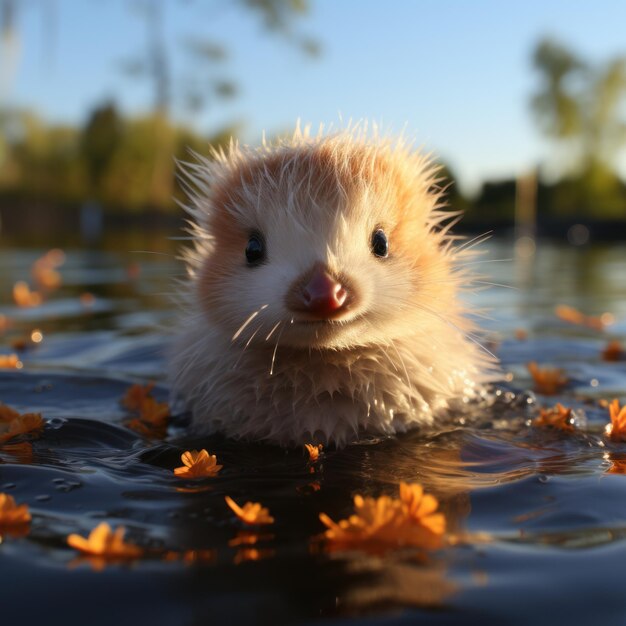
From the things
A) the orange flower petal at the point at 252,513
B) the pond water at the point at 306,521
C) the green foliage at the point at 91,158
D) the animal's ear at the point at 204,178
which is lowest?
the pond water at the point at 306,521

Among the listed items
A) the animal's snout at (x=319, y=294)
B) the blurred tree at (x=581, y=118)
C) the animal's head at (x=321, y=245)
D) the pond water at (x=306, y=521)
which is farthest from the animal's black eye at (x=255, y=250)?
the blurred tree at (x=581, y=118)

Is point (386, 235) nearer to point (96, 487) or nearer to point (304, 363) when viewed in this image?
point (304, 363)

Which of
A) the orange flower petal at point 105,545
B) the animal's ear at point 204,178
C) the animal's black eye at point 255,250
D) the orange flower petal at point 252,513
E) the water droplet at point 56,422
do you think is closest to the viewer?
the orange flower petal at point 105,545

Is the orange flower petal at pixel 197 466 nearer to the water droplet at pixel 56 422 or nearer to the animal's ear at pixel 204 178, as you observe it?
the water droplet at pixel 56 422

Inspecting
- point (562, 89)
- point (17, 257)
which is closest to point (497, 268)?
point (17, 257)

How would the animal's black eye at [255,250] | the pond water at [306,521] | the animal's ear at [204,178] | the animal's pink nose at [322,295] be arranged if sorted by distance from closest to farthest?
the pond water at [306,521] < the animal's pink nose at [322,295] < the animal's black eye at [255,250] < the animal's ear at [204,178]

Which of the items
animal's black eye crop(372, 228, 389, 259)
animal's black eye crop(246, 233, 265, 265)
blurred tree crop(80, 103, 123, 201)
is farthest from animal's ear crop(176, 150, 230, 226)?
blurred tree crop(80, 103, 123, 201)

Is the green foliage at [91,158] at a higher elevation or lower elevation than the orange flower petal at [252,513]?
higher

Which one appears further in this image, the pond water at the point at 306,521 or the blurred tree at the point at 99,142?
the blurred tree at the point at 99,142
